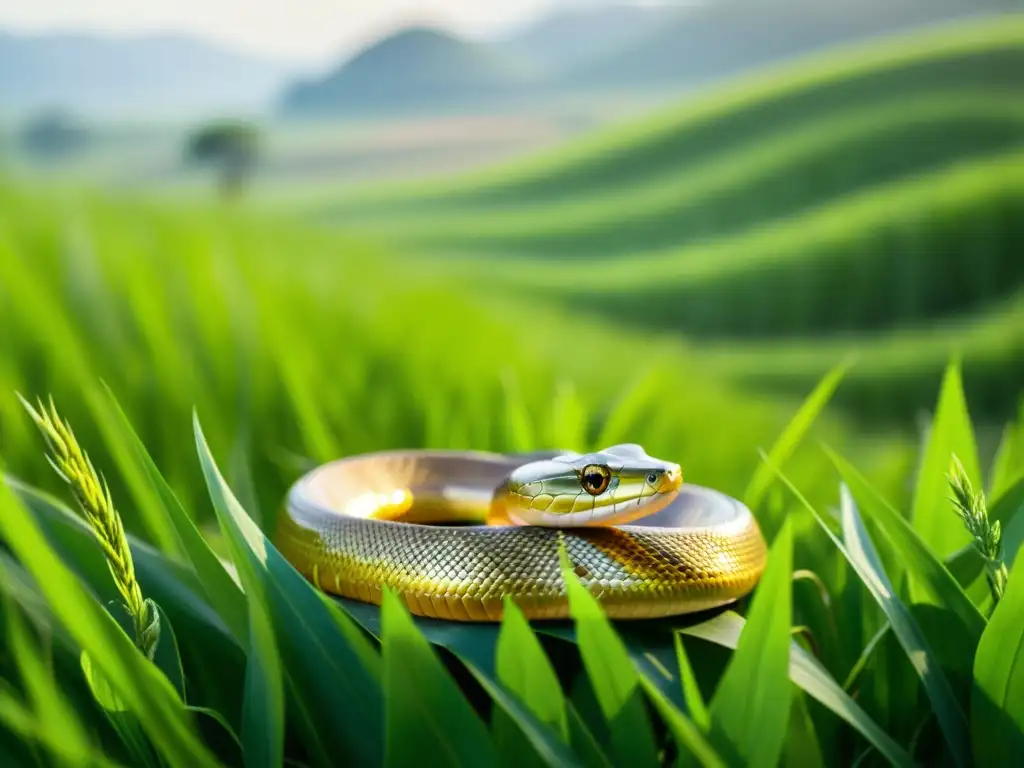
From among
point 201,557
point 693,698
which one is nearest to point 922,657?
point 693,698

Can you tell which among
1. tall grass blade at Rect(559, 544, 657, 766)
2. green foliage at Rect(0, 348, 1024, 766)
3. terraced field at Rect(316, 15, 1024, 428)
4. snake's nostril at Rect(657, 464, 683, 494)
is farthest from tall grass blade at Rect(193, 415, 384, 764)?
terraced field at Rect(316, 15, 1024, 428)

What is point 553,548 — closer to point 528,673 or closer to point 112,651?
point 528,673

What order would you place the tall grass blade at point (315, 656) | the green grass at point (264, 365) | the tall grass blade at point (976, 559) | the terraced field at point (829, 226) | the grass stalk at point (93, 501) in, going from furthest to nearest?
the terraced field at point (829, 226)
the green grass at point (264, 365)
the tall grass blade at point (976, 559)
the tall grass blade at point (315, 656)
the grass stalk at point (93, 501)

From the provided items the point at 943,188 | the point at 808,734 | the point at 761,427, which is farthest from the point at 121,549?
the point at 943,188

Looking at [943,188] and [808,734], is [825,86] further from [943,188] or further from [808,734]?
[808,734]

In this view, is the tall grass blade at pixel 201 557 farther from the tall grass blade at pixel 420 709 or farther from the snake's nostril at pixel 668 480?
the snake's nostril at pixel 668 480

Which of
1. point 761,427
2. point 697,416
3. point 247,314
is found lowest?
point 761,427

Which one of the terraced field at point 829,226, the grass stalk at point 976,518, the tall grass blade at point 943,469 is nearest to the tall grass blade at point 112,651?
the grass stalk at point 976,518

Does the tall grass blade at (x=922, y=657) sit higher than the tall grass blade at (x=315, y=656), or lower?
lower
